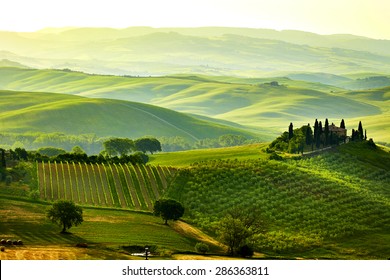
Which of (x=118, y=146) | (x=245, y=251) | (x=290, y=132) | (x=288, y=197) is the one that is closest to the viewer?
(x=245, y=251)

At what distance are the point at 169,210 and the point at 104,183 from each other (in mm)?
19052

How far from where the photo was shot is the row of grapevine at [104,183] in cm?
10706

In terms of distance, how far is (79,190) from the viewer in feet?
360

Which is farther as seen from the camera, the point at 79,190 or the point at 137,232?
the point at 79,190

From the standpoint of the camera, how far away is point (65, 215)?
293ft

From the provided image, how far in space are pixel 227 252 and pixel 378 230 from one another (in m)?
26.6

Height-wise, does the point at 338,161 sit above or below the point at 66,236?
above

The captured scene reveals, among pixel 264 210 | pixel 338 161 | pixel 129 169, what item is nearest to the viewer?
pixel 264 210

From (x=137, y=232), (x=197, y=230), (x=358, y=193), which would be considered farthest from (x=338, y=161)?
(x=137, y=232)

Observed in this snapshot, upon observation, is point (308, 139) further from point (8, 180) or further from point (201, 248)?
point (201, 248)

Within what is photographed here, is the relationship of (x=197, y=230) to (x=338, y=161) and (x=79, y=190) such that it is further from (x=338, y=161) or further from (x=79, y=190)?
→ (x=338, y=161)

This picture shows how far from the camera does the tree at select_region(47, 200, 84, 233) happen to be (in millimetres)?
89250

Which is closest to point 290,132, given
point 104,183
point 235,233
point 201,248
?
point 104,183

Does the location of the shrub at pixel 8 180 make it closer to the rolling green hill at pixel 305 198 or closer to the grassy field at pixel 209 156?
the rolling green hill at pixel 305 198
